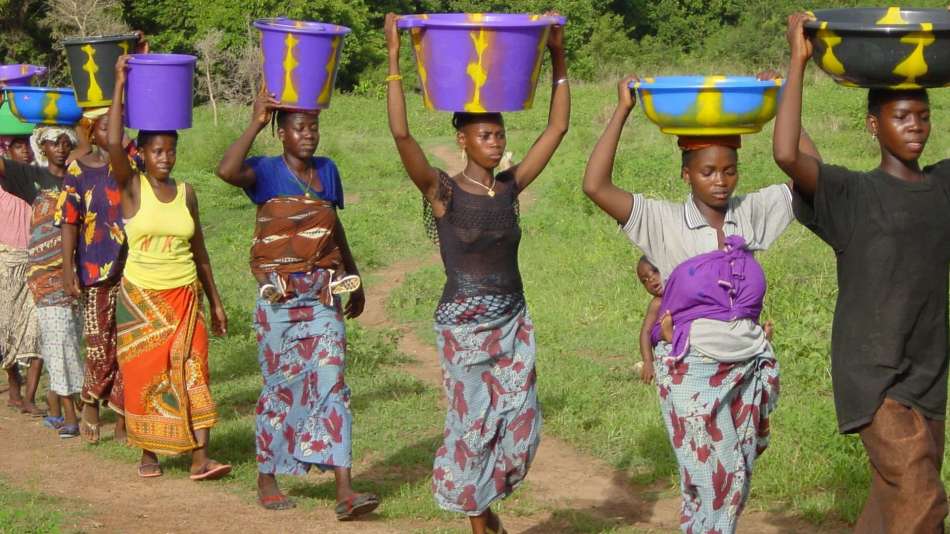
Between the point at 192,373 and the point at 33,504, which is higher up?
the point at 192,373

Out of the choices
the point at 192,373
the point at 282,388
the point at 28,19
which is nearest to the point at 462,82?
the point at 282,388

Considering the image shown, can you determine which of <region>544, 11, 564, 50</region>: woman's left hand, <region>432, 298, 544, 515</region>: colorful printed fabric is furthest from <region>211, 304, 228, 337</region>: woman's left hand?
<region>544, 11, 564, 50</region>: woman's left hand

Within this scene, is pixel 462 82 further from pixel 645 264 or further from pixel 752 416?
pixel 752 416

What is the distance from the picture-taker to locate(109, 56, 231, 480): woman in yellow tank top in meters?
6.59

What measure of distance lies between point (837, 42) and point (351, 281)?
286 centimetres

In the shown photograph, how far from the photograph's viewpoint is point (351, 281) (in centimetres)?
623

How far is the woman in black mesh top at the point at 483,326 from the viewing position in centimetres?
523

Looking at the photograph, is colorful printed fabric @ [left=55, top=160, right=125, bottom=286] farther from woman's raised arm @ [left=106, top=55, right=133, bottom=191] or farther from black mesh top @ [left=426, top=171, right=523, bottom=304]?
black mesh top @ [left=426, top=171, right=523, bottom=304]

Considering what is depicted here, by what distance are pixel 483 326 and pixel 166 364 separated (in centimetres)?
216

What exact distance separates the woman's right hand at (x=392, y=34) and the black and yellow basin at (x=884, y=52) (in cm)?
156

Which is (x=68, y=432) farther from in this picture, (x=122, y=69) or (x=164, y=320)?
(x=122, y=69)

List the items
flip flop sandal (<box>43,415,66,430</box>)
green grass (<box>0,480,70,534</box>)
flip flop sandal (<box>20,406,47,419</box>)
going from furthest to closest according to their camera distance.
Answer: flip flop sandal (<box>20,406,47,419</box>) < flip flop sandal (<box>43,415,66,430</box>) < green grass (<box>0,480,70,534</box>)

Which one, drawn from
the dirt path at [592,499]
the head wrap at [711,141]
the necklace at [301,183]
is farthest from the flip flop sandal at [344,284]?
the head wrap at [711,141]

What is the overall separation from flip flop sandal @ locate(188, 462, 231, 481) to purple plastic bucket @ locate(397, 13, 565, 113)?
A: 2556 mm
